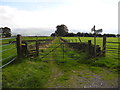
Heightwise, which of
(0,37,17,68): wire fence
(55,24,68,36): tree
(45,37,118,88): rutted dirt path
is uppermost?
(55,24,68,36): tree

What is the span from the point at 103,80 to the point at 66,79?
172 cm

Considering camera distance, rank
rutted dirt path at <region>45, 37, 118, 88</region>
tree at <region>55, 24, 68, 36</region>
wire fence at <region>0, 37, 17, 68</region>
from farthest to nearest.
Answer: tree at <region>55, 24, 68, 36</region> → wire fence at <region>0, 37, 17, 68</region> → rutted dirt path at <region>45, 37, 118, 88</region>

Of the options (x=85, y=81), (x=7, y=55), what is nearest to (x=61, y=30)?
(x=7, y=55)

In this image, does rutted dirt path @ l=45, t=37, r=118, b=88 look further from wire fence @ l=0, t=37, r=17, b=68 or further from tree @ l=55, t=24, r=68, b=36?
tree @ l=55, t=24, r=68, b=36

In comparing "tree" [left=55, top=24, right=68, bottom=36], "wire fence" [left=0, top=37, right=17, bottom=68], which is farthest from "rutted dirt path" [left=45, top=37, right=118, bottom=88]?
"tree" [left=55, top=24, right=68, bottom=36]

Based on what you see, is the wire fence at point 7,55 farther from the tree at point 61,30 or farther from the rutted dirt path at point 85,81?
the tree at point 61,30

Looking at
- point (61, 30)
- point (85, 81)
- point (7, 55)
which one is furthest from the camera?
point (61, 30)

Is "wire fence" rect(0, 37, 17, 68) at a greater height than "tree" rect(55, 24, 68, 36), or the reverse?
"tree" rect(55, 24, 68, 36)

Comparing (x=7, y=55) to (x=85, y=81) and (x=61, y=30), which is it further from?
(x=61, y=30)

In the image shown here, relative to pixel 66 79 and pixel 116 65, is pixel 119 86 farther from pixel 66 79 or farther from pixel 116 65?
pixel 116 65

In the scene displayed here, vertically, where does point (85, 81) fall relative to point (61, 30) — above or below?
below

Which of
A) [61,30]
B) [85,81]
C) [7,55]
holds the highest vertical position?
[61,30]

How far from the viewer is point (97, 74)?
5684mm

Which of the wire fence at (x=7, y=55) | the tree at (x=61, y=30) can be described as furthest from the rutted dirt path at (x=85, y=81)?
the tree at (x=61, y=30)
